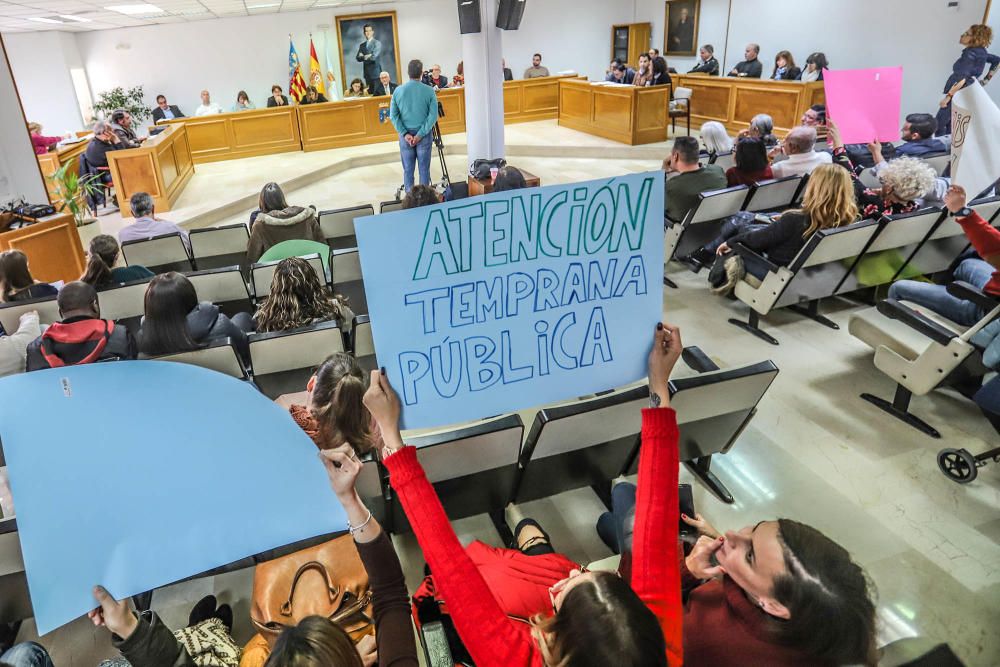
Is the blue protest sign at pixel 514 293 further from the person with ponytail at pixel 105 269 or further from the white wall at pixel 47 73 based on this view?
the white wall at pixel 47 73

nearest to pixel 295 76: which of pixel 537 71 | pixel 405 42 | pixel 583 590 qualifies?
pixel 405 42

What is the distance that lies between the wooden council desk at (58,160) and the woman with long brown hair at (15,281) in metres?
4.54

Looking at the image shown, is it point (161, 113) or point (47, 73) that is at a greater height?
point (47, 73)

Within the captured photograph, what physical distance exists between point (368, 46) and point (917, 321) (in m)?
12.8

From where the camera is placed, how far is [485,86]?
6852mm

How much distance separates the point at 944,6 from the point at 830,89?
5.50 metres

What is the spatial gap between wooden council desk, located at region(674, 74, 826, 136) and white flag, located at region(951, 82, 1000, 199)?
617 cm

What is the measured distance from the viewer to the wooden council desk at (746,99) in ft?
26.3

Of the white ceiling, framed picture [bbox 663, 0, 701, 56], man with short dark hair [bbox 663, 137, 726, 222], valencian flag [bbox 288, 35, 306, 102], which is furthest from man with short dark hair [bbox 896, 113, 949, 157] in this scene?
valencian flag [bbox 288, 35, 306, 102]

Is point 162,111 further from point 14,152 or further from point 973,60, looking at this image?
point 973,60

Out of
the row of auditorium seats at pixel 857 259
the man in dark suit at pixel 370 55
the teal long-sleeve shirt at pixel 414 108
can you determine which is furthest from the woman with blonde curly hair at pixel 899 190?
the man in dark suit at pixel 370 55

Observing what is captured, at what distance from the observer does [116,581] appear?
1037 mm

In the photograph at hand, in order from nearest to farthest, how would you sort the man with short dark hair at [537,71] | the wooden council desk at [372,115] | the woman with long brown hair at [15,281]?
the woman with long brown hair at [15,281]
the wooden council desk at [372,115]
the man with short dark hair at [537,71]

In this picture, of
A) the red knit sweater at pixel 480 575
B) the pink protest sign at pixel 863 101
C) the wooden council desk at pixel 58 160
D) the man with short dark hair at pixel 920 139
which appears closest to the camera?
the red knit sweater at pixel 480 575
